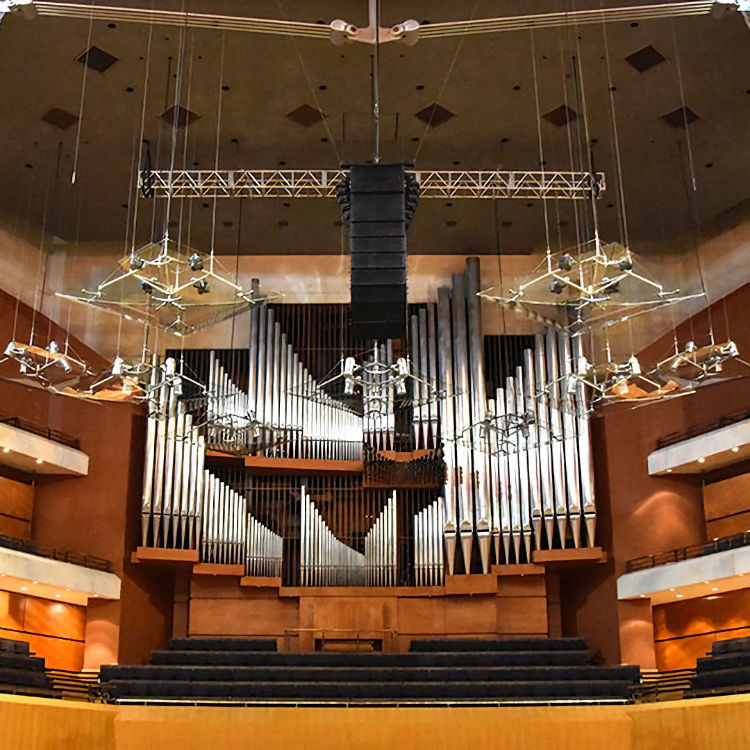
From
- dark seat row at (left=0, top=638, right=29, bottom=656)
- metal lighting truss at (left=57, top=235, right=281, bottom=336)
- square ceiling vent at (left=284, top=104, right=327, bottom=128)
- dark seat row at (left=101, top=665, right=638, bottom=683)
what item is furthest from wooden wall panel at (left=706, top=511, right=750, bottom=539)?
dark seat row at (left=0, top=638, right=29, bottom=656)

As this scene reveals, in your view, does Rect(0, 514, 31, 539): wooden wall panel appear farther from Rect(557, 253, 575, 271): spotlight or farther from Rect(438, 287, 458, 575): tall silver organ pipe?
Rect(557, 253, 575, 271): spotlight

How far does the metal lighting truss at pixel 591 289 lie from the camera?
7.75 m

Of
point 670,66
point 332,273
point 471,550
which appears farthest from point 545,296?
point 332,273

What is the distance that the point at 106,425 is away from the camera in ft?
44.1

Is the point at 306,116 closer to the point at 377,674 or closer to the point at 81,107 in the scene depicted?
the point at 81,107

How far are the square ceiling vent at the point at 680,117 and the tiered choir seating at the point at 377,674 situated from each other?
598 cm

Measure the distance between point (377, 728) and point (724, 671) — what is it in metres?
3.47

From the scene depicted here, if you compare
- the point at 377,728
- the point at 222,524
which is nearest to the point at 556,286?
the point at 377,728

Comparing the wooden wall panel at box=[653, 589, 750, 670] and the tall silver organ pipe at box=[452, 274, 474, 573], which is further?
the tall silver organ pipe at box=[452, 274, 474, 573]

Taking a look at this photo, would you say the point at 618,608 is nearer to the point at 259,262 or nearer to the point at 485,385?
the point at 485,385

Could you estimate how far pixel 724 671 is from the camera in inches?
407

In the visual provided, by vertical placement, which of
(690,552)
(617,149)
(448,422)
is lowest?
(690,552)

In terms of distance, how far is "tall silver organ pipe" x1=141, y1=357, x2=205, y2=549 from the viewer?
13.0 metres

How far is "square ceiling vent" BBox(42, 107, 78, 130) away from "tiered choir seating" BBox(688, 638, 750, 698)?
349 inches
